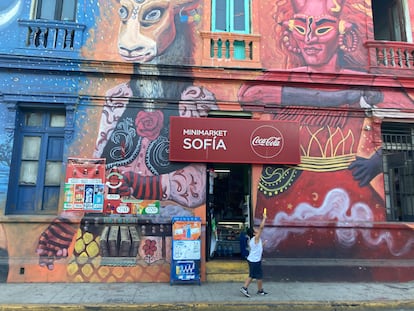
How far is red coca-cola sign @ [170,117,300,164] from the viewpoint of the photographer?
8.35 meters

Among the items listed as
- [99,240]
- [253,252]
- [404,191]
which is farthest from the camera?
[404,191]

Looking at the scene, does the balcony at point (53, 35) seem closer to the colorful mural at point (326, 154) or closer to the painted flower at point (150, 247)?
the colorful mural at point (326, 154)

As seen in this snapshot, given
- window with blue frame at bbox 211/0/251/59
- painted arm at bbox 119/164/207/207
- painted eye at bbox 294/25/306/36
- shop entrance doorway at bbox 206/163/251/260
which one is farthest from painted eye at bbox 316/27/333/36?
painted arm at bbox 119/164/207/207

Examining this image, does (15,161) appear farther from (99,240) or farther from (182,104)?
(182,104)

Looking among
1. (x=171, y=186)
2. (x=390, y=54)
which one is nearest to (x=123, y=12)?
(x=171, y=186)

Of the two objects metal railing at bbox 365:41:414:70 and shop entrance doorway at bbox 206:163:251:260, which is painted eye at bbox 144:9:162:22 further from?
metal railing at bbox 365:41:414:70

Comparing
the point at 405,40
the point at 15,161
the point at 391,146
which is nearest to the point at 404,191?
the point at 391,146

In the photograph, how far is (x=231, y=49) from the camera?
348 inches

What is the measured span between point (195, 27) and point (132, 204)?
15.5 feet

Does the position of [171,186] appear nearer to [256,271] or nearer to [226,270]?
[226,270]

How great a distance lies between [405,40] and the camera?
981cm

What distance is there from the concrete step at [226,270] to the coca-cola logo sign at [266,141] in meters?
2.68

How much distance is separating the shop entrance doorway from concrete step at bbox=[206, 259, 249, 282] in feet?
1.33

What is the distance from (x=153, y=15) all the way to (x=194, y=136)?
10.9 feet
